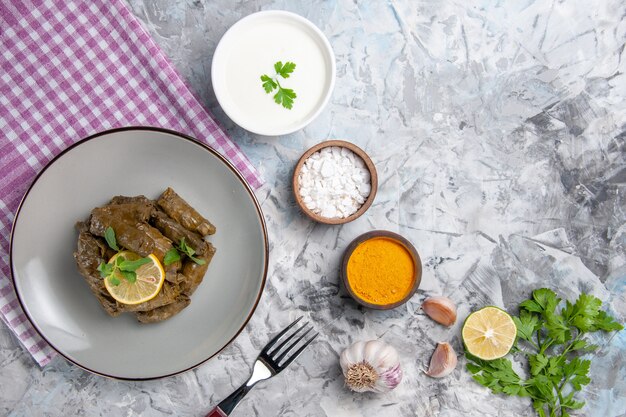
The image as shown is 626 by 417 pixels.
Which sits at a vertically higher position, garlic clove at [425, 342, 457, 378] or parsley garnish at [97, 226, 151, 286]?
parsley garnish at [97, 226, 151, 286]

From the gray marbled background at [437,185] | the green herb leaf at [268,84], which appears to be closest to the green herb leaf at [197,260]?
the gray marbled background at [437,185]

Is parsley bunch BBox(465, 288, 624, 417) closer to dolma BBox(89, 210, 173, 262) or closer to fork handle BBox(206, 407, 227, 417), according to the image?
fork handle BBox(206, 407, 227, 417)

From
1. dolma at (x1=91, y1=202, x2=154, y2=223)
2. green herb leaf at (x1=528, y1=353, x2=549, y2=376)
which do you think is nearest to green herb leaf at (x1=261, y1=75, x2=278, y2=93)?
dolma at (x1=91, y1=202, x2=154, y2=223)

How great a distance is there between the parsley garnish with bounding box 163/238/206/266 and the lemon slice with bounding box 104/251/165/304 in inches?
1.9

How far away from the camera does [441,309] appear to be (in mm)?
2836

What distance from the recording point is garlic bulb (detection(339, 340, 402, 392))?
2705 mm

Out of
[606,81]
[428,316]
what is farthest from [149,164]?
[606,81]

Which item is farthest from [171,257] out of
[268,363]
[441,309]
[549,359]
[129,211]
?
[549,359]

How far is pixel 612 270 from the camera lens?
2955 millimetres

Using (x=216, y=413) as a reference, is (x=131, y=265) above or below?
above

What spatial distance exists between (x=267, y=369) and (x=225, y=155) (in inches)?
40.6

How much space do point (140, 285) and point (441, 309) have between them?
1.40 m

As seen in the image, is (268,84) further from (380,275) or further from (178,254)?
(380,275)

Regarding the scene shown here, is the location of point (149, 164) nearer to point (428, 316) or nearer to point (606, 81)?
point (428, 316)
